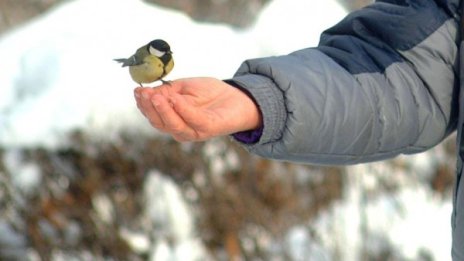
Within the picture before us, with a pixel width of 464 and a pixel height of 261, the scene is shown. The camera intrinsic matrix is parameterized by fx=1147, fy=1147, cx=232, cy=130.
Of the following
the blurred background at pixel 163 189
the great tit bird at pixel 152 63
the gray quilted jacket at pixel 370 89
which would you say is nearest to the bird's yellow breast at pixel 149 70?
the great tit bird at pixel 152 63

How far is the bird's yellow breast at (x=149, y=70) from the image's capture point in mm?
1974

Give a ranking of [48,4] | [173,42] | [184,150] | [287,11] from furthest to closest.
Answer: [48,4]
[287,11]
[173,42]
[184,150]

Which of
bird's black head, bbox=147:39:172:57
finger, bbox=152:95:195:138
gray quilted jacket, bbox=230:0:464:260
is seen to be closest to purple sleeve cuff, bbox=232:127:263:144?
gray quilted jacket, bbox=230:0:464:260

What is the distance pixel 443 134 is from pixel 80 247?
2501mm

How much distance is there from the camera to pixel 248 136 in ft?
7.39

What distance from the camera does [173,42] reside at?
499 cm

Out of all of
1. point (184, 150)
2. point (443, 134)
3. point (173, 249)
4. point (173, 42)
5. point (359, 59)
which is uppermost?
point (359, 59)

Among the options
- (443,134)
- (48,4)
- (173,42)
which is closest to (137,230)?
(173,42)

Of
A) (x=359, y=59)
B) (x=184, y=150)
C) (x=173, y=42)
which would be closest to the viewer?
(x=359, y=59)

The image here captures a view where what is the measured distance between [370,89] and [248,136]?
33 centimetres

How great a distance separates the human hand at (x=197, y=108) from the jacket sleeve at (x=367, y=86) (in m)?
0.08

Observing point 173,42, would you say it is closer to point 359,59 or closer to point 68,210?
point 68,210

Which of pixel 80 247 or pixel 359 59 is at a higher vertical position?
pixel 359 59

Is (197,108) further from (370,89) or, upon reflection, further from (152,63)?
(370,89)
